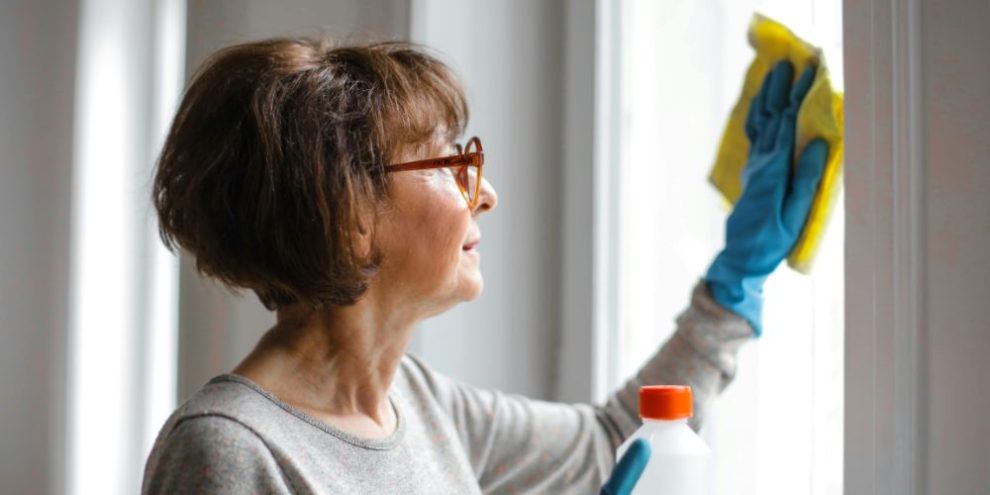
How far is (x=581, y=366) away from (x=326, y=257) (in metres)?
0.60

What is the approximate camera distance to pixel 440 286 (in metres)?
1.04

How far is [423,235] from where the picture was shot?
3.38 feet

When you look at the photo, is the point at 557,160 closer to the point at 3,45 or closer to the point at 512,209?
the point at 512,209

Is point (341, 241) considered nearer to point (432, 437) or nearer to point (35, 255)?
point (432, 437)

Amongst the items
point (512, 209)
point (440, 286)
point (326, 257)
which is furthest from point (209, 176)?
point (512, 209)

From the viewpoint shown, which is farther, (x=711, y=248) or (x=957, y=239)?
(x=711, y=248)

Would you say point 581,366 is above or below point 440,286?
below

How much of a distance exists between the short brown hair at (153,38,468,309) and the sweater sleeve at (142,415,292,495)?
0.52 ft

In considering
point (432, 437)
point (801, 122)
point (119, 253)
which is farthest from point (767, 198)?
point (119, 253)

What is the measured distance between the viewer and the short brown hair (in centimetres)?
98

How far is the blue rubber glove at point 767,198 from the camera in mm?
1104

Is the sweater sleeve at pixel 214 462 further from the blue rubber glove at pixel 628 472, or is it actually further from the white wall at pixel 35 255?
the white wall at pixel 35 255

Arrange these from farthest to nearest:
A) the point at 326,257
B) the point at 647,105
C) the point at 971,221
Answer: the point at 647,105, the point at 326,257, the point at 971,221

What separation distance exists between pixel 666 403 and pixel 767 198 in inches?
12.7
